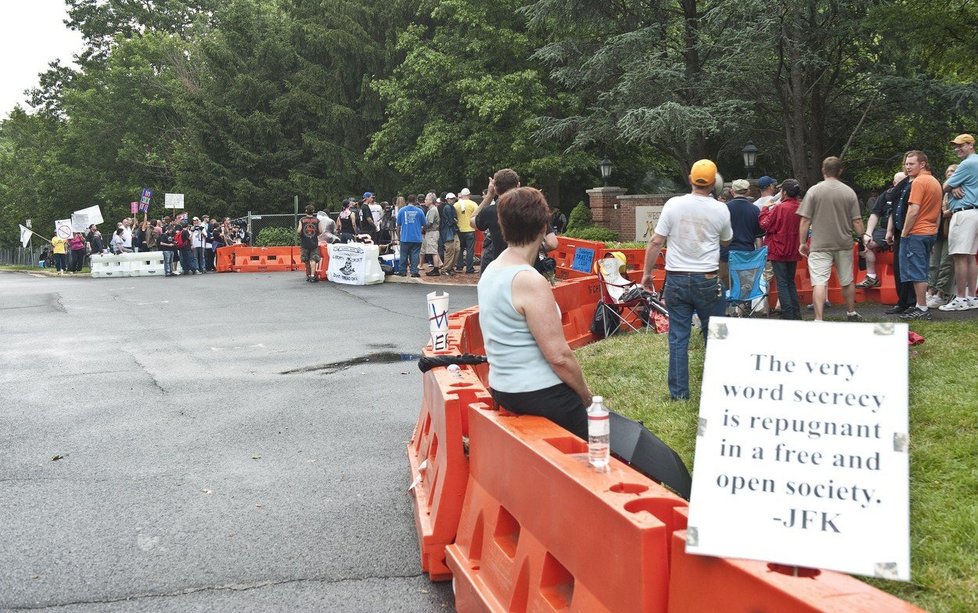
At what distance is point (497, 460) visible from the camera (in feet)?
14.2

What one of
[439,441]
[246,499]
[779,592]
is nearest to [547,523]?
[779,592]

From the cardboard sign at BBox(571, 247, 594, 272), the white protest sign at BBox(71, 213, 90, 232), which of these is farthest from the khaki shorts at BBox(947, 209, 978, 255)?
the white protest sign at BBox(71, 213, 90, 232)

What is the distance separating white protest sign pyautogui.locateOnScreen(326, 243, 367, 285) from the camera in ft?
73.1

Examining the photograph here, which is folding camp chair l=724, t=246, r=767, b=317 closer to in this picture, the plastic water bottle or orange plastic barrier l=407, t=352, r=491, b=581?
orange plastic barrier l=407, t=352, r=491, b=581

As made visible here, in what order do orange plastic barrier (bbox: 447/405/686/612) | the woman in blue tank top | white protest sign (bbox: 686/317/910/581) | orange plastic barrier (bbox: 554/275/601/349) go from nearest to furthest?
white protest sign (bbox: 686/317/910/581) < orange plastic barrier (bbox: 447/405/686/612) < the woman in blue tank top < orange plastic barrier (bbox: 554/275/601/349)

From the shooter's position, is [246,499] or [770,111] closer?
[246,499]

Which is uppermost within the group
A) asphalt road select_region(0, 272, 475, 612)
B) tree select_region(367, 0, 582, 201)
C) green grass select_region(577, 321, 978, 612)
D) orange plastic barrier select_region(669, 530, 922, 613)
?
tree select_region(367, 0, 582, 201)

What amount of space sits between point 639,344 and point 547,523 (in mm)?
7163

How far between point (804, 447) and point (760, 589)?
424 mm

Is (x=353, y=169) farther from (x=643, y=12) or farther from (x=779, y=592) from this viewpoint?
(x=779, y=592)

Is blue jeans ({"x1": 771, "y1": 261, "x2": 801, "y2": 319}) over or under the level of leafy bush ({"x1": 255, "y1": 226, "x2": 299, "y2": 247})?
under

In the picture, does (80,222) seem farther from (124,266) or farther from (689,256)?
(689,256)

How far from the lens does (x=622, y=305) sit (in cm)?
1205

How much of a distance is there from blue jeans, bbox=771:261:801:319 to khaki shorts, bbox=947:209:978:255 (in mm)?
1803
